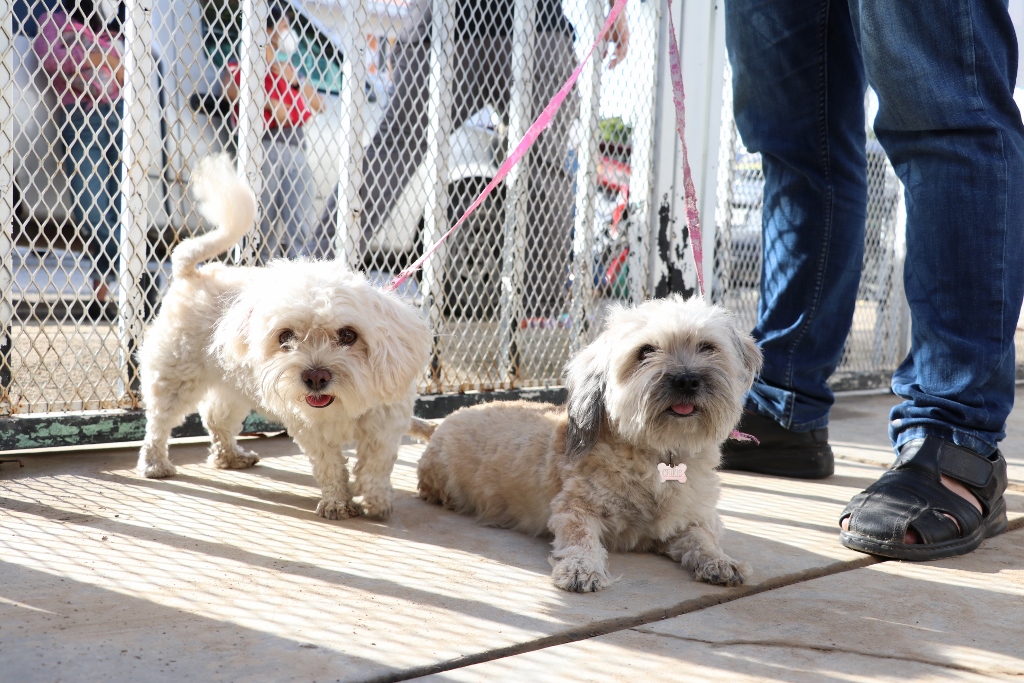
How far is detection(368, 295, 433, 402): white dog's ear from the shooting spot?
7.75 feet

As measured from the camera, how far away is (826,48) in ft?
9.47

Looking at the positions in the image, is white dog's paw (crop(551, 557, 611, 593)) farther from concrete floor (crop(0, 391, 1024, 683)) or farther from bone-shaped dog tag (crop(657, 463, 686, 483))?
bone-shaped dog tag (crop(657, 463, 686, 483))

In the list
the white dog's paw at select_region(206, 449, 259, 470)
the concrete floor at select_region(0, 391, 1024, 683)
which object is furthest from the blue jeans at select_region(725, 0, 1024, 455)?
the white dog's paw at select_region(206, 449, 259, 470)

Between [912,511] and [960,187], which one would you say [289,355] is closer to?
[912,511]

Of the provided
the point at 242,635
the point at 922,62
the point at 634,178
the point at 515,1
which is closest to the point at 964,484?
the point at 922,62

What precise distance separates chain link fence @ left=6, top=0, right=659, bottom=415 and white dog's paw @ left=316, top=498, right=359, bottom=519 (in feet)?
3.76

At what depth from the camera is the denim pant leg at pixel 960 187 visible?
2.26m

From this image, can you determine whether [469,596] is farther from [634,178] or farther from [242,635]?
[634,178]

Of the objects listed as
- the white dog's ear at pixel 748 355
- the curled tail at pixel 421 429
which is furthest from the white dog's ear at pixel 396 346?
the white dog's ear at pixel 748 355

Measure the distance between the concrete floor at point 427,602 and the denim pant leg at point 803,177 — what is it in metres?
0.56

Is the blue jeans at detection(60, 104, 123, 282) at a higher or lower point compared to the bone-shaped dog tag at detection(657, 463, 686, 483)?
higher

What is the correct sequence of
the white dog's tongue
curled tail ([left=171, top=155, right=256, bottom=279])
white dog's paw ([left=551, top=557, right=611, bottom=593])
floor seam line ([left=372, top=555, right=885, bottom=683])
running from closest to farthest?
1. floor seam line ([left=372, top=555, right=885, bottom=683])
2. white dog's paw ([left=551, top=557, right=611, bottom=593])
3. the white dog's tongue
4. curled tail ([left=171, top=155, right=256, bottom=279])

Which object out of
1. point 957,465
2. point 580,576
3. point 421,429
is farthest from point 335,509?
point 957,465

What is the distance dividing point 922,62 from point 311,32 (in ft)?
7.78
